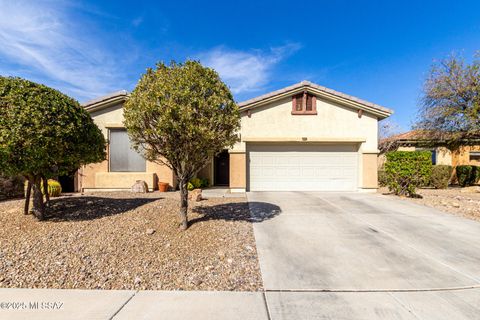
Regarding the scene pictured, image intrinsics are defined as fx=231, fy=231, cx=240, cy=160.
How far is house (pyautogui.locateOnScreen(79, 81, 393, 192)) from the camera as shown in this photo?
1076 cm

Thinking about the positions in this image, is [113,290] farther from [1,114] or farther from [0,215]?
[0,215]

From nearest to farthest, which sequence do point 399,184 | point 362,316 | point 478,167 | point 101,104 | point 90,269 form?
point 362,316, point 90,269, point 399,184, point 101,104, point 478,167

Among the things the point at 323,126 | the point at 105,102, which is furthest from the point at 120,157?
the point at 323,126

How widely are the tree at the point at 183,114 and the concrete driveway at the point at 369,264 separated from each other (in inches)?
93.0

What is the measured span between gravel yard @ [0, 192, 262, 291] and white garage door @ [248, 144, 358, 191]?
190 inches

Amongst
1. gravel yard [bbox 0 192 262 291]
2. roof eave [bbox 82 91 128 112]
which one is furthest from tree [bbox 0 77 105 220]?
roof eave [bbox 82 91 128 112]

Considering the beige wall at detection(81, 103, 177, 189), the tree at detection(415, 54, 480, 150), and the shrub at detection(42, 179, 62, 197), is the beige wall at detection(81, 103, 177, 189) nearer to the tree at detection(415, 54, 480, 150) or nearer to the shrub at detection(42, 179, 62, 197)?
the shrub at detection(42, 179, 62, 197)

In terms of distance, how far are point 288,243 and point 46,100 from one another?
607 centimetres

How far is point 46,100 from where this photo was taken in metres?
5.04

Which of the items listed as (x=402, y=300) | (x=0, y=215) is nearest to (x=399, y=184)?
(x=402, y=300)

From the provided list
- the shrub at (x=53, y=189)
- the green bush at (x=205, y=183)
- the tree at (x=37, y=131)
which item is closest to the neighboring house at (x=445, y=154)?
the green bush at (x=205, y=183)

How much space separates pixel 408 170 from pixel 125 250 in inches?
421

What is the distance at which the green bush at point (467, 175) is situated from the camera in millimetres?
15227

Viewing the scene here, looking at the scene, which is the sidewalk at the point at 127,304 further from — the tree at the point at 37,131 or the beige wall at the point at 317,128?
the beige wall at the point at 317,128
